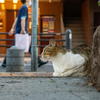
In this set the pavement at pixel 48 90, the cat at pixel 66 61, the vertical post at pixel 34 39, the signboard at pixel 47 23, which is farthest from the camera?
the signboard at pixel 47 23

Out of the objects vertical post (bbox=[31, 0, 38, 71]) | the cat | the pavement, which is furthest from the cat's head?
vertical post (bbox=[31, 0, 38, 71])

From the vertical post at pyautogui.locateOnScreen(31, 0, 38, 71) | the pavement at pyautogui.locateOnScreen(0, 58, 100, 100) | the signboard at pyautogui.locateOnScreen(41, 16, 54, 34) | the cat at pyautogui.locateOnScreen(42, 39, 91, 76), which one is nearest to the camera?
the pavement at pyautogui.locateOnScreen(0, 58, 100, 100)

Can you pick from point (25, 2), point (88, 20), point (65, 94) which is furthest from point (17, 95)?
point (88, 20)

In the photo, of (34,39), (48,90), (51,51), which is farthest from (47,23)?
(48,90)

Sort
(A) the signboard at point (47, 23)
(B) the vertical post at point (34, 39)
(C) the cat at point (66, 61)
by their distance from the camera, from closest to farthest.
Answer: (C) the cat at point (66, 61), (B) the vertical post at point (34, 39), (A) the signboard at point (47, 23)

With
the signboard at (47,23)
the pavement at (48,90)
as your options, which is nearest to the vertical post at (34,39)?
the pavement at (48,90)

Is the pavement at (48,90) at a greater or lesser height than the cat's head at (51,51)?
lesser

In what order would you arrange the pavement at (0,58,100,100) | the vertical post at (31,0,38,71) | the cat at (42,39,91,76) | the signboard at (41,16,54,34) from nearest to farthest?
A: the pavement at (0,58,100,100), the cat at (42,39,91,76), the vertical post at (31,0,38,71), the signboard at (41,16,54,34)

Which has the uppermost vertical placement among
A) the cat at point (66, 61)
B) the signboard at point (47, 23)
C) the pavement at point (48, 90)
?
the signboard at point (47, 23)

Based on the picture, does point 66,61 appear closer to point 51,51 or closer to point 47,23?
point 51,51

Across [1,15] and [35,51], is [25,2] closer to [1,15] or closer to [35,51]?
[35,51]

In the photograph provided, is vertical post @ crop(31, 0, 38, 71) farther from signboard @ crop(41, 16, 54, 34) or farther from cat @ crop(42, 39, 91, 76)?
signboard @ crop(41, 16, 54, 34)

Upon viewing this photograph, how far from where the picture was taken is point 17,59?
19.3 feet

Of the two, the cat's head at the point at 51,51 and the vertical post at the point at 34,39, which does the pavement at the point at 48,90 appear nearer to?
the cat's head at the point at 51,51
